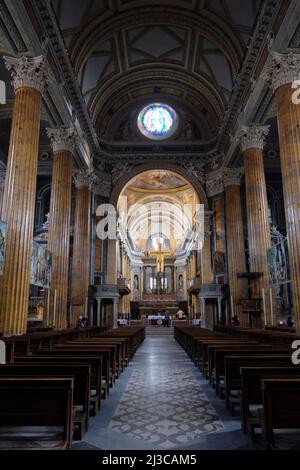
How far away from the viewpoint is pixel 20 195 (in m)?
8.84

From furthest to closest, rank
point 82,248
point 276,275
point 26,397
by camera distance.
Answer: point 82,248
point 276,275
point 26,397

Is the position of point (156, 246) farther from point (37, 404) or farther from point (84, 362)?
point (37, 404)

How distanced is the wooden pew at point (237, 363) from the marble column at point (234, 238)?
35.5 ft

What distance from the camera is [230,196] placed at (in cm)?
1853

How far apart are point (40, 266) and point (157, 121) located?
50.7 ft

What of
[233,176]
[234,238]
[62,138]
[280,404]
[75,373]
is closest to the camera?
[280,404]

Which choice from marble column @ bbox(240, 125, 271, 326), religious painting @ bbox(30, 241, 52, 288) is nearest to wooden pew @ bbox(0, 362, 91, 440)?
religious painting @ bbox(30, 241, 52, 288)

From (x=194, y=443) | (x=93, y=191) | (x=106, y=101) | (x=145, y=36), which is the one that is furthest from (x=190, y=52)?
(x=194, y=443)

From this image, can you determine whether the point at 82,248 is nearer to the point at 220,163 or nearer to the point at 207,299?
the point at 207,299

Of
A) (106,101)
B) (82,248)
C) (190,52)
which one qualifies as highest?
(190,52)

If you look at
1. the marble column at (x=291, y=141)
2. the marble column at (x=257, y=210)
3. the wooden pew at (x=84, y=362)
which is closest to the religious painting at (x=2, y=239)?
the wooden pew at (x=84, y=362)

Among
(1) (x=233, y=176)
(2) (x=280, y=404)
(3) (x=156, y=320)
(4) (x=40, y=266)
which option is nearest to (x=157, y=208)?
(3) (x=156, y=320)

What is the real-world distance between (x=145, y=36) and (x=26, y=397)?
62.8 ft

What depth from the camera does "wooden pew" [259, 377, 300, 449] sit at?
2682 millimetres
